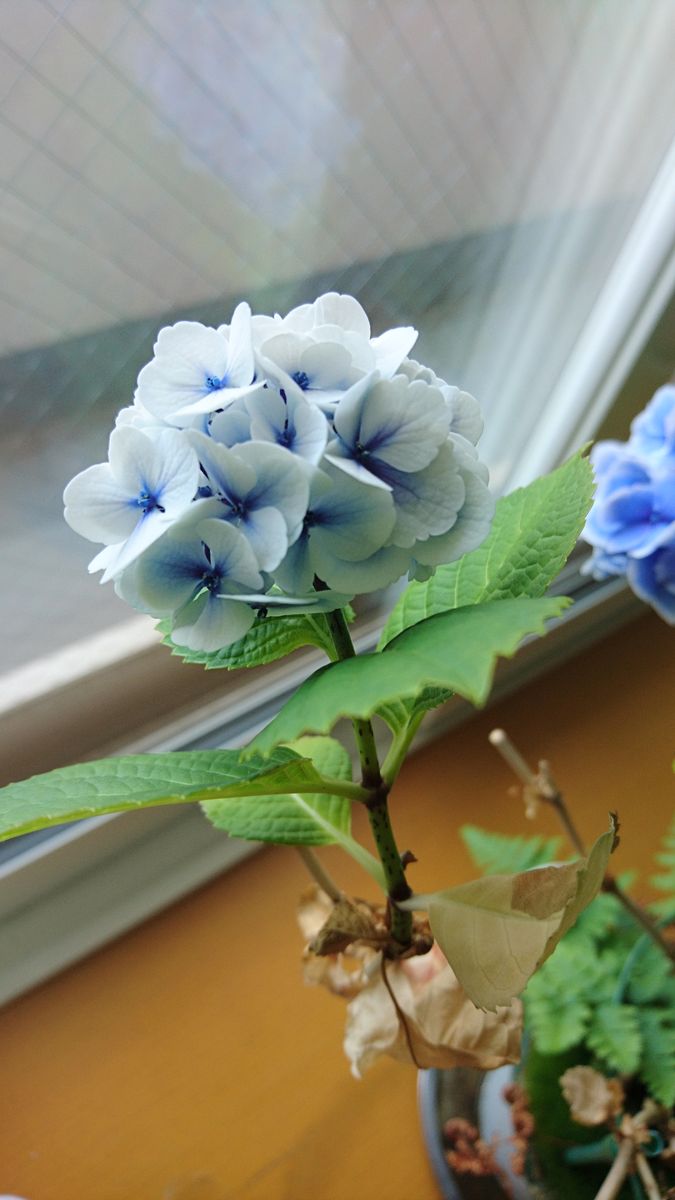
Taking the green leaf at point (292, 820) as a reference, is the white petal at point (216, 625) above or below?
above

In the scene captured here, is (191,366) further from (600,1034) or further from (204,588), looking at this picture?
(600,1034)

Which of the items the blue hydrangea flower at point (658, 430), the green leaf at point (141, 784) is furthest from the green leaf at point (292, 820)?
the blue hydrangea flower at point (658, 430)

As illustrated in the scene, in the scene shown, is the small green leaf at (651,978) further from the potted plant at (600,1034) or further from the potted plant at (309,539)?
the potted plant at (309,539)

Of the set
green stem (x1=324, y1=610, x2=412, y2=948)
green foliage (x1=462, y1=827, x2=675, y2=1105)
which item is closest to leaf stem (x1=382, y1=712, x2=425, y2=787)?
green stem (x1=324, y1=610, x2=412, y2=948)

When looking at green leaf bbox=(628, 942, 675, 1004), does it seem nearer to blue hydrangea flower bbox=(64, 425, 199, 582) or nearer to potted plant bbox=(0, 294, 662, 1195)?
potted plant bbox=(0, 294, 662, 1195)

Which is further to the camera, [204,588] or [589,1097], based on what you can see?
[589,1097]

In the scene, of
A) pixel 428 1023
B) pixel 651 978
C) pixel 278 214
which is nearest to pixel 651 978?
pixel 651 978
